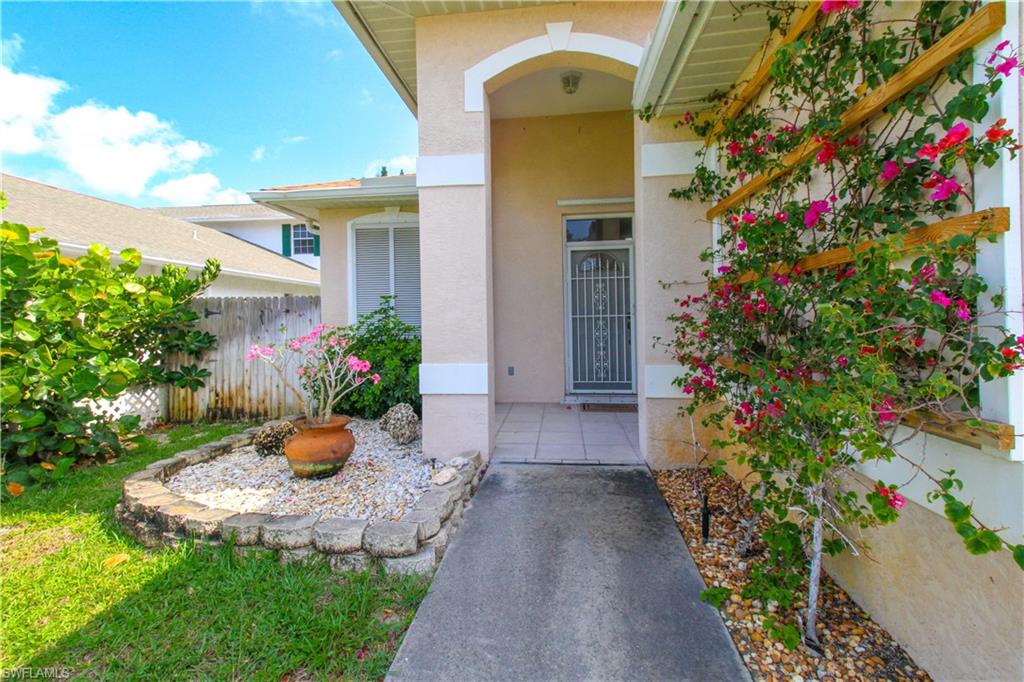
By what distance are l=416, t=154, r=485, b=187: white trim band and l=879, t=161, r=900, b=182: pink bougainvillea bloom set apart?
2979 millimetres

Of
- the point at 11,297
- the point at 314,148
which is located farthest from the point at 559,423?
the point at 314,148

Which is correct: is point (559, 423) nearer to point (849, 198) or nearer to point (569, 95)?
point (849, 198)

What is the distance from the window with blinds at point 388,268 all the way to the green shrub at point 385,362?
449mm

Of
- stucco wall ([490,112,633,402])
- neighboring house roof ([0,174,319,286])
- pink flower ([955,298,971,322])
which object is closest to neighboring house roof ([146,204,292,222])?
neighboring house roof ([0,174,319,286])

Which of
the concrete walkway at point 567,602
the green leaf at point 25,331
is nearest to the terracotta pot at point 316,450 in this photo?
the concrete walkway at point 567,602

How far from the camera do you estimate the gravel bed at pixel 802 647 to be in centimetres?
175

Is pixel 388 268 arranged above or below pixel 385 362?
above

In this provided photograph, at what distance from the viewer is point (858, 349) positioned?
1.47 m

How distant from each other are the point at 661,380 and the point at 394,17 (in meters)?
4.22

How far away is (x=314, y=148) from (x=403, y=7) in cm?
915

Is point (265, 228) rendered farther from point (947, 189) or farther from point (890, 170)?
point (947, 189)

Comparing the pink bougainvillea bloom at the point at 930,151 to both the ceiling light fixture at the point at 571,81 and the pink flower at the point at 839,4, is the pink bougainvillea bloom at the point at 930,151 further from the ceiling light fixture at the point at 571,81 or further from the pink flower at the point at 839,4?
the ceiling light fixture at the point at 571,81

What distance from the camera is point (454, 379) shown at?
159 inches

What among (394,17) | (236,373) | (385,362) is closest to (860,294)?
(394,17)
